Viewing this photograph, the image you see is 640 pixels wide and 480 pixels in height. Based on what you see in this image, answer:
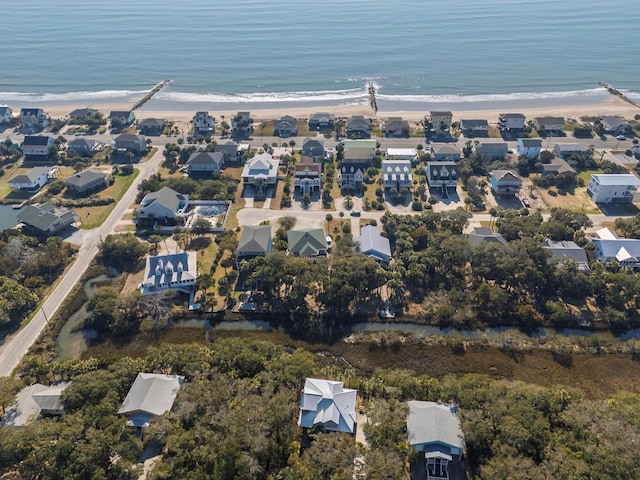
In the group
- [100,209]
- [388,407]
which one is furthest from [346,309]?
[100,209]

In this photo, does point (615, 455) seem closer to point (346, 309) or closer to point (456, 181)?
point (346, 309)

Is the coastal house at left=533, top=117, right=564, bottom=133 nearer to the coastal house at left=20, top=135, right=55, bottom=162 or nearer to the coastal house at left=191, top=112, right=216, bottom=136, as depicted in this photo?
the coastal house at left=191, top=112, right=216, bottom=136

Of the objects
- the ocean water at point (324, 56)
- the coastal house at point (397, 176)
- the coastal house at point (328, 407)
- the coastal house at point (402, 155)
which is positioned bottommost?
the coastal house at point (328, 407)

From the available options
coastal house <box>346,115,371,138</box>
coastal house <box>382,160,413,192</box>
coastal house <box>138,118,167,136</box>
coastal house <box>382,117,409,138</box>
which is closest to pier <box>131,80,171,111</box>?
coastal house <box>138,118,167,136</box>

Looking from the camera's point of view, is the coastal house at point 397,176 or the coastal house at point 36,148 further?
the coastal house at point 36,148

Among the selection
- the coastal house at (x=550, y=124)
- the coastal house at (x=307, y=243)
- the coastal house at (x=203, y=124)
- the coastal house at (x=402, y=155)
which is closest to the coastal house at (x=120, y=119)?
the coastal house at (x=203, y=124)

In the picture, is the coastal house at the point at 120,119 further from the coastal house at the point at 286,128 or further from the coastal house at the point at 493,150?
the coastal house at the point at 493,150
